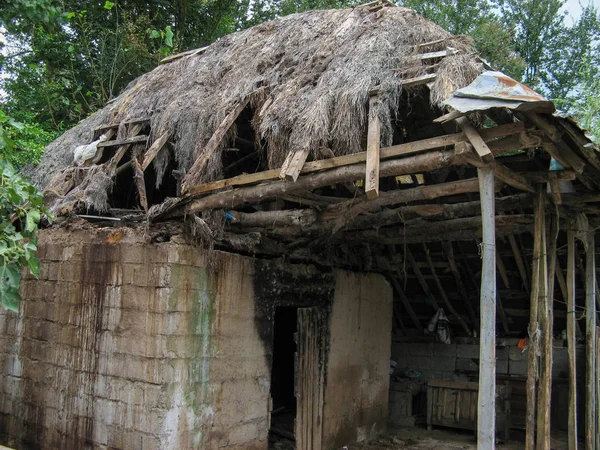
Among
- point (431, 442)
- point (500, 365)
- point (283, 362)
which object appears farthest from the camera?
point (283, 362)

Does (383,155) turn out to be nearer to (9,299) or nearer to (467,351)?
(9,299)

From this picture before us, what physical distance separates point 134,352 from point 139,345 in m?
0.10

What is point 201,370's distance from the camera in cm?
605

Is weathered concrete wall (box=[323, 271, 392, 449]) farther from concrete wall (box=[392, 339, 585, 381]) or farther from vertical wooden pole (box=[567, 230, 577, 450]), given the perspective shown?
vertical wooden pole (box=[567, 230, 577, 450])

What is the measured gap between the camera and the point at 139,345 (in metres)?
5.92

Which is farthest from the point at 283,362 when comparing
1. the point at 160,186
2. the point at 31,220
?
the point at 31,220

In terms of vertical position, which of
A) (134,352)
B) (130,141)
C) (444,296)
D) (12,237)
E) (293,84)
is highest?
(293,84)

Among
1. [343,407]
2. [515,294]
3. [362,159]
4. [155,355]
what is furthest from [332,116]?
[515,294]

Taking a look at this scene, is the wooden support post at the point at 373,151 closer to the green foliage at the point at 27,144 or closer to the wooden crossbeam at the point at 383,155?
the wooden crossbeam at the point at 383,155

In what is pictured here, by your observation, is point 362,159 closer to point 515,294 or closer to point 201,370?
point 201,370

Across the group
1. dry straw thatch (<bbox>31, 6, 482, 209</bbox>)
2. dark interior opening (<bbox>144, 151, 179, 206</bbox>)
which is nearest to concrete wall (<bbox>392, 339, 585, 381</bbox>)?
dark interior opening (<bbox>144, 151, 179, 206</bbox>)

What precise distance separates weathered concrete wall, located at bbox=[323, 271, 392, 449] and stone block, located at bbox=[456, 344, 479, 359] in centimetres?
189

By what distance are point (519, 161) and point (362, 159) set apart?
6.69 ft

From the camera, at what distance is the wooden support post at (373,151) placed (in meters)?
4.50
